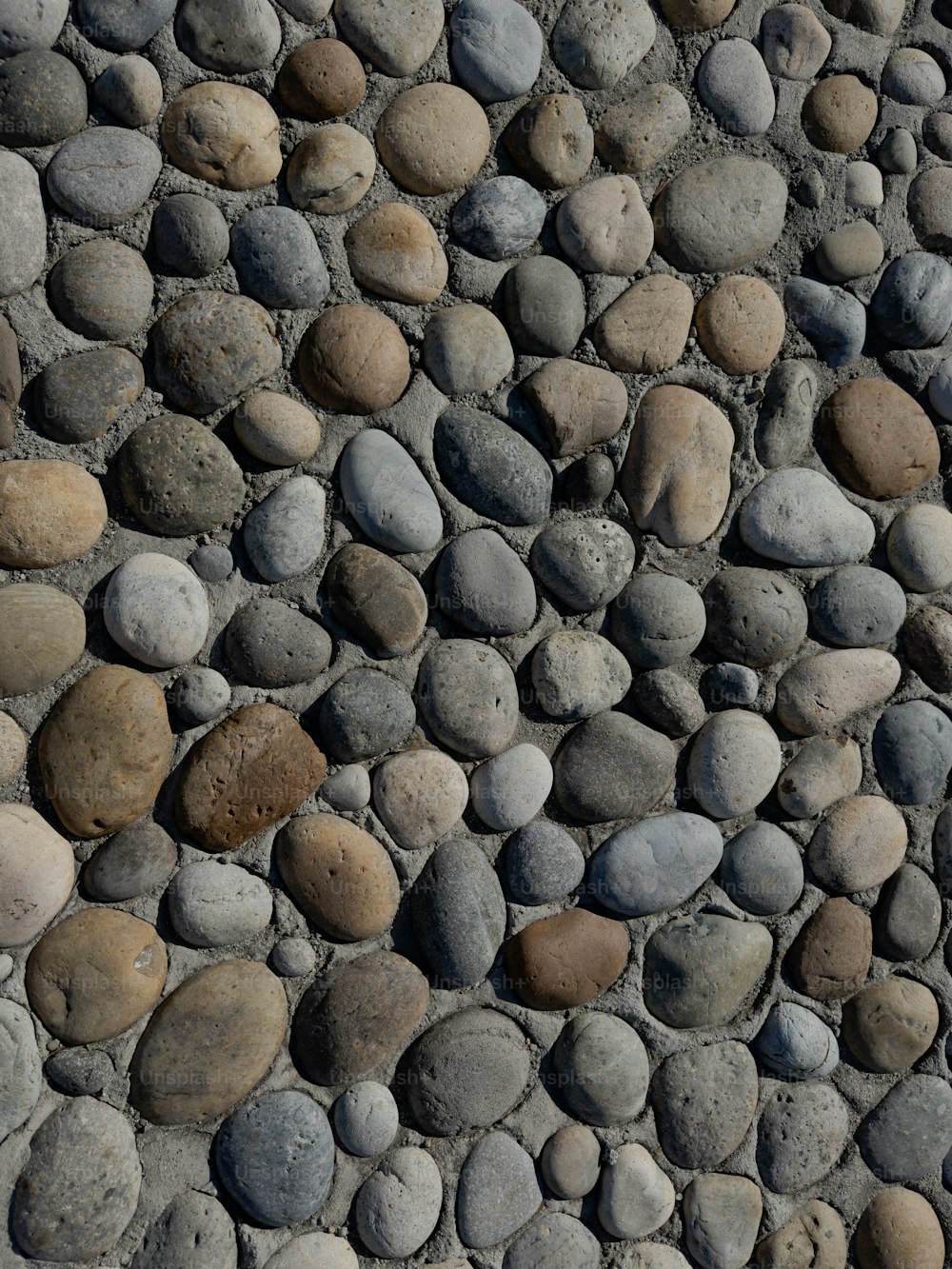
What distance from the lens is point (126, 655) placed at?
1404mm

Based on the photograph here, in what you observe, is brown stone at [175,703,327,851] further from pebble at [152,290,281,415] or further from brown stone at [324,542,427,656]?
pebble at [152,290,281,415]

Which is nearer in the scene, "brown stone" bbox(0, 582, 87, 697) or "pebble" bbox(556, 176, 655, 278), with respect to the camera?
"brown stone" bbox(0, 582, 87, 697)

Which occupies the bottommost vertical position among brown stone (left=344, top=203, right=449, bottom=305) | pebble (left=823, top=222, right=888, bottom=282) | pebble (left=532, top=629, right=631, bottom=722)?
pebble (left=532, top=629, right=631, bottom=722)

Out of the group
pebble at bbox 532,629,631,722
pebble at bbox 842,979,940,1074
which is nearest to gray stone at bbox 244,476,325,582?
pebble at bbox 532,629,631,722

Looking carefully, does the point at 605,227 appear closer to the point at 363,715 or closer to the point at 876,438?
the point at 876,438

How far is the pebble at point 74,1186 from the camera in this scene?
132cm

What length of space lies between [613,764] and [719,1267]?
755 mm

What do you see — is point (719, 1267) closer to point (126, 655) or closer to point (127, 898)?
point (127, 898)

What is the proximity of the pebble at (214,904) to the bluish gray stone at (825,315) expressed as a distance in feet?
3.85

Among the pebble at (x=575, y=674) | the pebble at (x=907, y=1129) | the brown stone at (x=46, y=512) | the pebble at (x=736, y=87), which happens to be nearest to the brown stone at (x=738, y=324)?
the pebble at (x=736, y=87)

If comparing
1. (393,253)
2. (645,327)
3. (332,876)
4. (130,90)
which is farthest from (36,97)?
(332,876)

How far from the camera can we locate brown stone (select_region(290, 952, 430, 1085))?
4.65ft

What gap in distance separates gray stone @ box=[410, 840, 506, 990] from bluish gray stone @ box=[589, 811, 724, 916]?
17 cm

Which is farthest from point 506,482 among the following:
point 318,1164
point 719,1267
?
point 719,1267
